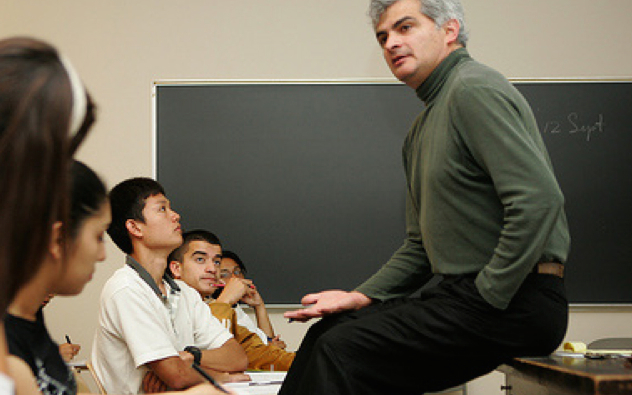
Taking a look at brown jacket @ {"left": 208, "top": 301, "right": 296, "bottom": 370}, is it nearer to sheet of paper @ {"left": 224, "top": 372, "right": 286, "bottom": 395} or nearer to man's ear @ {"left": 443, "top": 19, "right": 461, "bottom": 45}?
sheet of paper @ {"left": 224, "top": 372, "right": 286, "bottom": 395}

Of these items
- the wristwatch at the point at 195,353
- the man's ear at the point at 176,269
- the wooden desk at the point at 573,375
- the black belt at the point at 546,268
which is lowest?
the wristwatch at the point at 195,353

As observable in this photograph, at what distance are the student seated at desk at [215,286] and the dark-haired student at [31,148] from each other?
8.37 ft

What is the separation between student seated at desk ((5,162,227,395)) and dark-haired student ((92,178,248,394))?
3.67 feet

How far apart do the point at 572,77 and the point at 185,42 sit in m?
2.30

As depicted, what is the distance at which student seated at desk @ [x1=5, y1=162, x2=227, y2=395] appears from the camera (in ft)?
3.75

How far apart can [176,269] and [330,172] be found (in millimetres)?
1135

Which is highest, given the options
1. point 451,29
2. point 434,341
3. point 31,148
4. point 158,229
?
point 451,29

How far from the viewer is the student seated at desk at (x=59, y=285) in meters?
1.14

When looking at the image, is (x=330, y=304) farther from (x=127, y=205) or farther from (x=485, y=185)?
(x=127, y=205)

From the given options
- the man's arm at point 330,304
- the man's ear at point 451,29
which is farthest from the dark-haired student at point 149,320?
the man's ear at point 451,29

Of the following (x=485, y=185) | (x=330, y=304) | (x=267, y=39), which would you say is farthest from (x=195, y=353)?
(x=267, y=39)

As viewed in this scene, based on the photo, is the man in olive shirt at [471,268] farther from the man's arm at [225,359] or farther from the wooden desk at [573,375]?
the man's arm at [225,359]

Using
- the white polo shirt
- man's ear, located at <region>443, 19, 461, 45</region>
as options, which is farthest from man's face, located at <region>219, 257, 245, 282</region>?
man's ear, located at <region>443, 19, 461, 45</region>

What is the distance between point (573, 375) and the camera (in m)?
1.28
